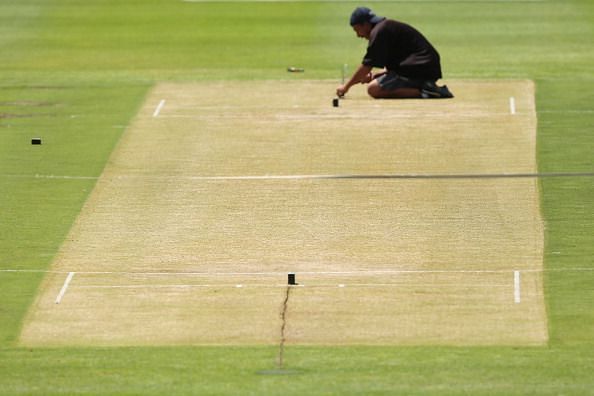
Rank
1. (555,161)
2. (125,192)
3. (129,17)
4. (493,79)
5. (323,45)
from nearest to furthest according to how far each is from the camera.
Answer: (125,192), (555,161), (493,79), (323,45), (129,17)

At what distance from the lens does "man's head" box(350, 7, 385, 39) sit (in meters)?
20.5

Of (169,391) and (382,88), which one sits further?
(382,88)

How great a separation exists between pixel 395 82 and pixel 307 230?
4546 millimetres

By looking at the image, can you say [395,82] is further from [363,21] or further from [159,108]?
[159,108]

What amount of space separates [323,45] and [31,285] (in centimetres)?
1458

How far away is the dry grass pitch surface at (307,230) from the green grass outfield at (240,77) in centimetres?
32

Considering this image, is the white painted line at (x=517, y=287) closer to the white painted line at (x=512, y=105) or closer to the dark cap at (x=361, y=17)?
the dark cap at (x=361, y=17)

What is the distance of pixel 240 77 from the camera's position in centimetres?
2698

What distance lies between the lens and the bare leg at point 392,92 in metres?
21.6

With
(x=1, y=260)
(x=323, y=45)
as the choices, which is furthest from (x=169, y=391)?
(x=323, y=45)

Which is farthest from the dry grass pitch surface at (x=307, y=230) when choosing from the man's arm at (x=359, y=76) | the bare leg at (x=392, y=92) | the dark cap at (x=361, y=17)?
the dark cap at (x=361, y=17)

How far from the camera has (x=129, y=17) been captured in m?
33.8

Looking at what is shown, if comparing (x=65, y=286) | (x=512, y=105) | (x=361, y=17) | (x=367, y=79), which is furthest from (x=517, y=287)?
(x=512, y=105)

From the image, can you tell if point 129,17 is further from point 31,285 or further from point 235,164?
point 31,285
